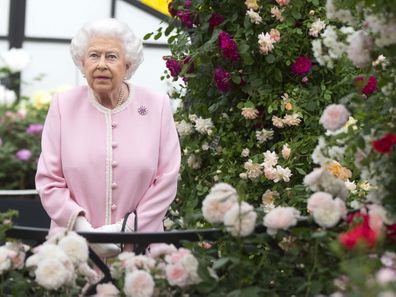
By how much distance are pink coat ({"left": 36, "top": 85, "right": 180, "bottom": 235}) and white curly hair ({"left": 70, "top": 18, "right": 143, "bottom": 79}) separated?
0.50ft

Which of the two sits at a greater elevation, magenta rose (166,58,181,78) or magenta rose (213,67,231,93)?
magenta rose (166,58,181,78)

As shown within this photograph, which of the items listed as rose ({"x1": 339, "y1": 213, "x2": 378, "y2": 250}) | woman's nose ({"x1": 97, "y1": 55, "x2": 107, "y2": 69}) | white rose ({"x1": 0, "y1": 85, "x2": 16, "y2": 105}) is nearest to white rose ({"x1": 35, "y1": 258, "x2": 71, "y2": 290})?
rose ({"x1": 339, "y1": 213, "x2": 378, "y2": 250})

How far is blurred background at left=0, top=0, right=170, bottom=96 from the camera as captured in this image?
8.52m

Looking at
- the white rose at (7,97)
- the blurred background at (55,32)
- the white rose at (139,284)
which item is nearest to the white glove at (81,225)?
the white rose at (139,284)

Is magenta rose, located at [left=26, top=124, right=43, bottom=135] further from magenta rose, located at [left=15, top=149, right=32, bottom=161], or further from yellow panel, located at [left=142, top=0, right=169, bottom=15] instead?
yellow panel, located at [left=142, top=0, right=169, bottom=15]

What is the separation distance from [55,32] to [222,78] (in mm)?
4572

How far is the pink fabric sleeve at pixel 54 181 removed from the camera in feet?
11.1

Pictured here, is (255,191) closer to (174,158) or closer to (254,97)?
(254,97)

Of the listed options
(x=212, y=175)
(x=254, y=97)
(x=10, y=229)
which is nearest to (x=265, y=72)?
(x=254, y=97)

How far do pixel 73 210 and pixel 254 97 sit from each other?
47.2 inches

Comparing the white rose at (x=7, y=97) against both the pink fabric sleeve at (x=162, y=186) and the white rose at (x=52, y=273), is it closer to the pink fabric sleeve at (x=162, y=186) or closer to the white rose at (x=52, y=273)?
the pink fabric sleeve at (x=162, y=186)

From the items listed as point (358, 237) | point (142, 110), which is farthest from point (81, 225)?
point (358, 237)

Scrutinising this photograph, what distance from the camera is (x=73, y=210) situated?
337 centimetres

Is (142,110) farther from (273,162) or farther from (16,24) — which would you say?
(16,24)
